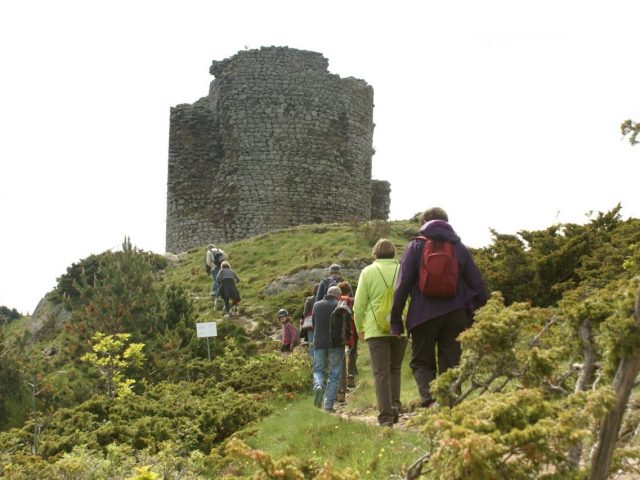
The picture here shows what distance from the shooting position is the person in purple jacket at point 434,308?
23.7 ft

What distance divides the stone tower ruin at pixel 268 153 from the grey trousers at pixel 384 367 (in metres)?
20.6

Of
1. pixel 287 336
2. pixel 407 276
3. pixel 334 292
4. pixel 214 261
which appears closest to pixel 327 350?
pixel 334 292

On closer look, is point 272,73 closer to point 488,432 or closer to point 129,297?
point 129,297

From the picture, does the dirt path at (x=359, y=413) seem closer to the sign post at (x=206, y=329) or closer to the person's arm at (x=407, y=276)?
the person's arm at (x=407, y=276)

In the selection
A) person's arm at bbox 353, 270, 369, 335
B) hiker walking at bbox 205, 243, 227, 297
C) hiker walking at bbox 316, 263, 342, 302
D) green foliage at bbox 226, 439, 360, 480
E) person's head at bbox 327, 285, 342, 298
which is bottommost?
green foliage at bbox 226, 439, 360, 480

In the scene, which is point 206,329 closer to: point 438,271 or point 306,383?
point 306,383

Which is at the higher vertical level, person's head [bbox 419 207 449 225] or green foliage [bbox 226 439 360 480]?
person's head [bbox 419 207 449 225]

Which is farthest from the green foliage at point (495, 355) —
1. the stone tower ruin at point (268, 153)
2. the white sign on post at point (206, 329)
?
the stone tower ruin at point (268, 153)

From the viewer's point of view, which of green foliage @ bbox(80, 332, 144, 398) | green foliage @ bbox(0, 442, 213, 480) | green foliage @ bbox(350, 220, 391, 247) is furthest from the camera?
green foliage @ bbox(350, 220, 391, 247)

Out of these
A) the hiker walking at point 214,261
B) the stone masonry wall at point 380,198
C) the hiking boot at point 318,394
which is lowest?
the hiking boot at point 318,394

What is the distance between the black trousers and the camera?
7.25 metres

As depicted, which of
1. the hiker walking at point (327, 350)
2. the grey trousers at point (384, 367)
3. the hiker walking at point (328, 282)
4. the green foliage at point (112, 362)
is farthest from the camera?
the hiker walking at point (328, 282)

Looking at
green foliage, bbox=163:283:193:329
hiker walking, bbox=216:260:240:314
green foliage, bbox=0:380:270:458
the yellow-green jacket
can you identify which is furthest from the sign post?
the yellow-green jacket

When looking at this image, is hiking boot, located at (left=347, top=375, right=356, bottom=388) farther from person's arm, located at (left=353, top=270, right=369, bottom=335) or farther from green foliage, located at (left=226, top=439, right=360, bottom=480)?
green foliage, located at (left=226, top=439, right=360, bottom=480)
